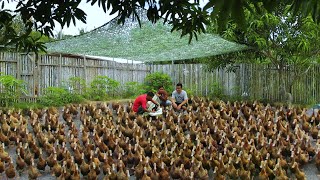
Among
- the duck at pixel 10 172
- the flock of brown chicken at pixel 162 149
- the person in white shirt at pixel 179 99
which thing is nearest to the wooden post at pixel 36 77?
the flock of brown chicken at pixel 162 149

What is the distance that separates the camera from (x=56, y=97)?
11.0 meters

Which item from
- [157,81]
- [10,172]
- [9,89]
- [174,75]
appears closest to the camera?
[10,172]

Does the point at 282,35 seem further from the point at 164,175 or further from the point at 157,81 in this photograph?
the point at 164,175

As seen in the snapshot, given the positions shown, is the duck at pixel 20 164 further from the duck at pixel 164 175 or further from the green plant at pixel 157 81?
the green plant at pixel 157 81

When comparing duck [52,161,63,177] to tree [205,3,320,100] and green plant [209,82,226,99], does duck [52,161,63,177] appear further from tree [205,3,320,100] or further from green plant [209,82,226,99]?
green plant [209,82,226,99]

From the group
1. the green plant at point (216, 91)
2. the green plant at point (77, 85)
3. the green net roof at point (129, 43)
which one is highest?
the green net roof at point (129, 43)

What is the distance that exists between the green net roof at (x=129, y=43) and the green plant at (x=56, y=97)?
3.40 ft

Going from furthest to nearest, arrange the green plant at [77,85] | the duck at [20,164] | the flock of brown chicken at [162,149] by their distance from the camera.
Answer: the green plant at [77,85] < the duck at [20,164] < the flock of brown chicken at [162,149]

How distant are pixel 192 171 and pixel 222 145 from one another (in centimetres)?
144

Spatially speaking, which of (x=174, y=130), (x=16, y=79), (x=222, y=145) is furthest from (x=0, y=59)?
(x=222, y=145)

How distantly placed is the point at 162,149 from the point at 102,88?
685 cm

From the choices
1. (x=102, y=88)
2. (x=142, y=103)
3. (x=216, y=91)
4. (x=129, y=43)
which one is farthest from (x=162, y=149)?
(x=216, y=91)

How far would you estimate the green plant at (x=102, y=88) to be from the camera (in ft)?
41.3

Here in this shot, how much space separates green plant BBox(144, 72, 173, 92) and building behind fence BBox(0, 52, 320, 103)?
59 cm
